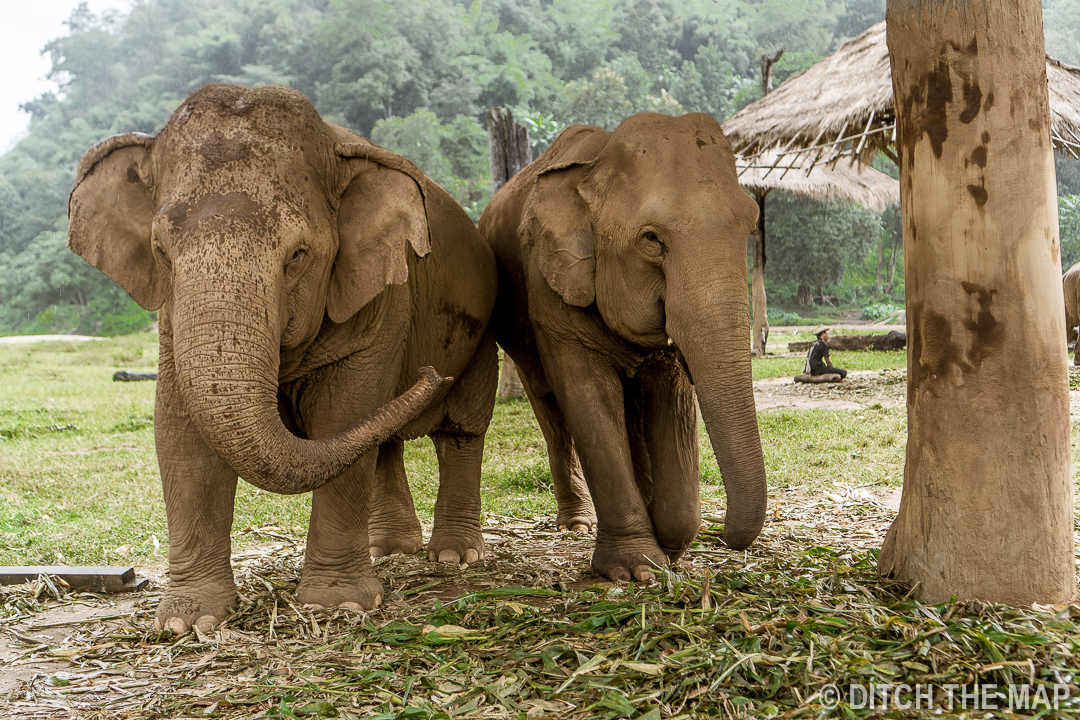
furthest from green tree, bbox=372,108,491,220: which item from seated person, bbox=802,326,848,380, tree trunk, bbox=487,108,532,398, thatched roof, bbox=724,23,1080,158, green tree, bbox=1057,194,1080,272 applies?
tree trunk, bbox=487,108,532,398

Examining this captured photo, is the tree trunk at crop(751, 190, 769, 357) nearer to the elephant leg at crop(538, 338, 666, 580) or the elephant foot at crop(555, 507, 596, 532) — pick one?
the elephant foot at crop(555, 507, 596, 532)

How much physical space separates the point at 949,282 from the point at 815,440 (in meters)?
4.78

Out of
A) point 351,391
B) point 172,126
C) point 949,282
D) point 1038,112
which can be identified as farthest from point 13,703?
point 1038,112

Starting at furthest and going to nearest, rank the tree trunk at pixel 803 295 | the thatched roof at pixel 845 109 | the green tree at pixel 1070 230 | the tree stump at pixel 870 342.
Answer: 1. the tree trunk at pixel 803 295
2. the green tree at pixel 1070 230
3. the tree stump at pixel 870 342
4. the thatched roof at pixel 845 109

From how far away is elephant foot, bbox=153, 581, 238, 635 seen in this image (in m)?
3.71

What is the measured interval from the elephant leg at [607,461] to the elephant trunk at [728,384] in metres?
0.65

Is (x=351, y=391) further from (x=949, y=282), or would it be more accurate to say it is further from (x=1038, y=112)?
(x=1038, y=112)

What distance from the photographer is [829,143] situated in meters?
10.2

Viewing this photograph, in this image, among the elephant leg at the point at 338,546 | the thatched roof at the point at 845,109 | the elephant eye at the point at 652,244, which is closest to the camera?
the elephant eye at the point at 652,244

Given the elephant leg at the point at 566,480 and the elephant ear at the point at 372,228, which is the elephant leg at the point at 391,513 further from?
the elephant ear at the point at 372,228

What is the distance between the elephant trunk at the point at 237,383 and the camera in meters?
3.10

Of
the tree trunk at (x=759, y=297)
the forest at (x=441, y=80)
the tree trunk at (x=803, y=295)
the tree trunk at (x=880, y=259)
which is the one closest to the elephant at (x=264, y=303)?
the tree trunk at (x=759, y=297)

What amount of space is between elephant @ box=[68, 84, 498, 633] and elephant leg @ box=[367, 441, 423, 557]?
1.01m

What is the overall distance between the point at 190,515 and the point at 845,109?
28.6ft
